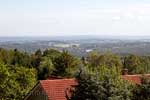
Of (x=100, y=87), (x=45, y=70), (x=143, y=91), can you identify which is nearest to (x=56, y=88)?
(x=100, y=87)

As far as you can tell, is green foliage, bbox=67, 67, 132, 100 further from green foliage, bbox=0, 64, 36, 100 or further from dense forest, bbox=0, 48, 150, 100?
green foliage, bbox=0, 64, 36, 100

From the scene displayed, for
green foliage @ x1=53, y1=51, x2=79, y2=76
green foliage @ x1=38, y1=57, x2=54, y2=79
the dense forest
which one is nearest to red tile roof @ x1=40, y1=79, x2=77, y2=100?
the dense forest

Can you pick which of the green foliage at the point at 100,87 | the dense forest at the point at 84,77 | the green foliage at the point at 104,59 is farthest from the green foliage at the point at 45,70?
the green foliage at the point at 100,87

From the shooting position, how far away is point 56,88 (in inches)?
1500

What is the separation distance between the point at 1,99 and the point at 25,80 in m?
7.14

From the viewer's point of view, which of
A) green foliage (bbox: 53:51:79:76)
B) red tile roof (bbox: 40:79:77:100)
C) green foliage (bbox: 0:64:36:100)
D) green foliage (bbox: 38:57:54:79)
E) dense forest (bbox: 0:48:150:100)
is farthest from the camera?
green foliage (bbox: 38:57:54:79)

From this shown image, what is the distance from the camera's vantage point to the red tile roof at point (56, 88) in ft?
122

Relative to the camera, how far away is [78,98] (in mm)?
24656

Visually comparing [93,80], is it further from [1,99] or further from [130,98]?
[1,99]

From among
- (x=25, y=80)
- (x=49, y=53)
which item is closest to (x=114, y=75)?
(x=25, y=80)

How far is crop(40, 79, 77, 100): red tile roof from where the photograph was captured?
37.3 metres

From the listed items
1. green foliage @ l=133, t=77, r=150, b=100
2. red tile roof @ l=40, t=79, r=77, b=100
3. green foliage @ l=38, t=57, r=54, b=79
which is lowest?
green foliage @ l=38, t=57, r=54, b=79

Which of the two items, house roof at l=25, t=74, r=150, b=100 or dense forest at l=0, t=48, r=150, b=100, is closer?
dense forest at l=0, t=48, r=150, b=100

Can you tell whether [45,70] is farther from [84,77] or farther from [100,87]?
[100,87]
